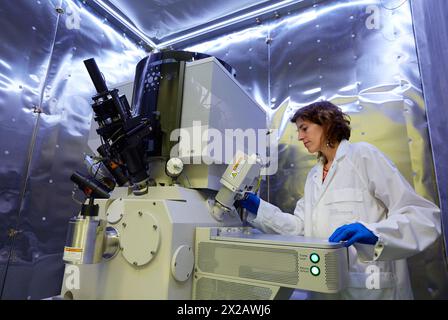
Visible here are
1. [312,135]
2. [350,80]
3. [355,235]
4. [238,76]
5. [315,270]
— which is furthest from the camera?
[238,76]

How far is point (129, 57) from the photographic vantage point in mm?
1952

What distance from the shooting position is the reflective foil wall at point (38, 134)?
121 centimetres

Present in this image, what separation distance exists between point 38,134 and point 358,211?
151 centimetres

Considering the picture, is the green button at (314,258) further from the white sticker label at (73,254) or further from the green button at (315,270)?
the white sticker label at (73,254)

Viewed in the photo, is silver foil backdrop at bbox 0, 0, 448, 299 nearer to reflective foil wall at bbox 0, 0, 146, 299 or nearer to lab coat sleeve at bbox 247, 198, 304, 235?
reflective foil wall at bbox 0, 0, 146, 299

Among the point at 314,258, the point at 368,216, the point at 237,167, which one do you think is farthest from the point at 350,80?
the point at 314,258

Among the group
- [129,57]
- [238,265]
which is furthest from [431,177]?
[129,57]

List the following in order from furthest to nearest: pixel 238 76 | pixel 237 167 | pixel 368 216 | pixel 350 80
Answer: pixel 238 76 → pixel 350 80 → pixel 368 216 → pixel 237 167

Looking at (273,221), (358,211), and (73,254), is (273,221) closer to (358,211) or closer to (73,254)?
(358,211)

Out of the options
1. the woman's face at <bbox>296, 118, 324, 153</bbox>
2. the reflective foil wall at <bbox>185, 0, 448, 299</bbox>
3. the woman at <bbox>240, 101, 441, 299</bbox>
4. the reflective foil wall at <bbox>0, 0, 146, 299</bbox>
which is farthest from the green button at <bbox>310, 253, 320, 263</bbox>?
the reflective foil wall at <bbox>0, 0, 146, 299</bbox>

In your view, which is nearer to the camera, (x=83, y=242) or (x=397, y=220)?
(x=83, y=242)

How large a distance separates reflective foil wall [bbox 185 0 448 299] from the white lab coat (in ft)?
0.95

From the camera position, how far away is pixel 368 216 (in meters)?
1.00

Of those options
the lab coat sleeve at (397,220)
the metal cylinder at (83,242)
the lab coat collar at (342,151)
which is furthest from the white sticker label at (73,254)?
the lab coat collar at (342,151)
